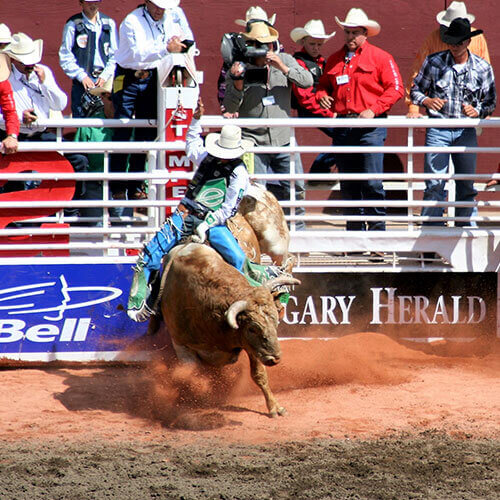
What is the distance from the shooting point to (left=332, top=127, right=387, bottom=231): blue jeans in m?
10.0

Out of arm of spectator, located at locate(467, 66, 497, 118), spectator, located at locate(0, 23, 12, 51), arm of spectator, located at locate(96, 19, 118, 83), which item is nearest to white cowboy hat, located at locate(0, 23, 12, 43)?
spectator, located at locate(0, 23, 12, 51)

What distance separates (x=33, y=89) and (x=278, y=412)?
4166 mm

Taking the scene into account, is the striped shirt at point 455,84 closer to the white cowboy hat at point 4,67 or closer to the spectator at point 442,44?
the spectator at point 442,44

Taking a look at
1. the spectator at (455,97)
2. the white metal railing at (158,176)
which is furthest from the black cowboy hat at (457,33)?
the white metal railing at (158,176)

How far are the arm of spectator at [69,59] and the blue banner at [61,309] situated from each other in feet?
6.62

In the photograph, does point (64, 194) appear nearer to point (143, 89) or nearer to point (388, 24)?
point (143, 89)

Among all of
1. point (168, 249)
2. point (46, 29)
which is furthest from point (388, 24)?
point (168, 249)

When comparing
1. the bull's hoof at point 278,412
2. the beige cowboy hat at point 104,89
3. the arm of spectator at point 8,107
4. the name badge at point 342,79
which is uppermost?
the name badge at point 342,79

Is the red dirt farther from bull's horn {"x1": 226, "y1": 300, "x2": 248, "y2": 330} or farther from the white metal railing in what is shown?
the white metal railing

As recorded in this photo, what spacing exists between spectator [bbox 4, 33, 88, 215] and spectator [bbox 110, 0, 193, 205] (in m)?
→ 0.56

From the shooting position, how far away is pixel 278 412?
7945 millimetres

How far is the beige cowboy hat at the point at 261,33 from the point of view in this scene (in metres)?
9.82

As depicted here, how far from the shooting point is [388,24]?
528 inches

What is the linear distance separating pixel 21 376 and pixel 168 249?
2011mm
